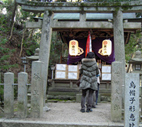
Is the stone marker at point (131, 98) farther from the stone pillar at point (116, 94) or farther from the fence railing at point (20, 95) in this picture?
the fence railing at point (20, 95)

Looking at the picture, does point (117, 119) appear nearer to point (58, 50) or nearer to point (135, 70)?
point (135, 70)

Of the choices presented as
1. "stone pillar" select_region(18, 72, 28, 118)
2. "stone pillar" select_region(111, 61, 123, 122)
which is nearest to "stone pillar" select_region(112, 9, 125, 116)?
"stone pillar" select_region(111, 61, 123, 122)

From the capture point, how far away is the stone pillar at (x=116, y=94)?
4496mm

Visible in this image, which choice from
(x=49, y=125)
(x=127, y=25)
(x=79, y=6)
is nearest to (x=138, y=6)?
(x=127, y=25)

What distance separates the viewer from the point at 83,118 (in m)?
4.84

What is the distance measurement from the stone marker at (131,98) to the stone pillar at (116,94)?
2.55 feet

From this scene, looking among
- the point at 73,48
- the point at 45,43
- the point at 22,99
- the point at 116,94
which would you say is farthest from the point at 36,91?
the point at 73,48

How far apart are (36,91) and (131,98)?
8.34ft

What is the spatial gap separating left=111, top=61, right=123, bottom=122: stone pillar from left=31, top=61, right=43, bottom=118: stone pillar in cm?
201

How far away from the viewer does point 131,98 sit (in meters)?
3.74

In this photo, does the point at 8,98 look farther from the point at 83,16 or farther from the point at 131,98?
the point at 83,16

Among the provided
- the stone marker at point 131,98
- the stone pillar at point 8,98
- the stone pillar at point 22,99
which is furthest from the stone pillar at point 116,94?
the stone pillar at point 8,98

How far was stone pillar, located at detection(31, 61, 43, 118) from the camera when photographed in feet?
15.6

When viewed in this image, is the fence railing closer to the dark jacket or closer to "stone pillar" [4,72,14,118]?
"stone pillar" [4,72,14,118]
